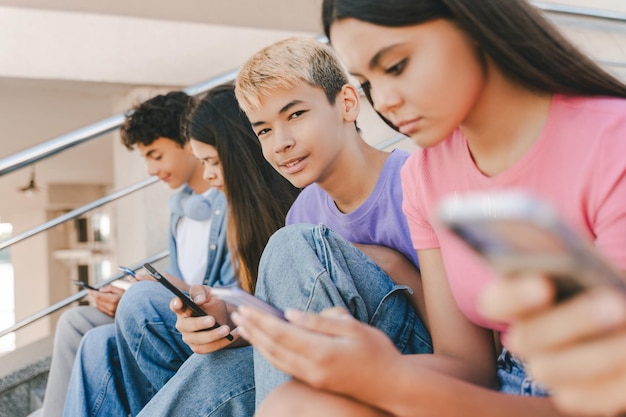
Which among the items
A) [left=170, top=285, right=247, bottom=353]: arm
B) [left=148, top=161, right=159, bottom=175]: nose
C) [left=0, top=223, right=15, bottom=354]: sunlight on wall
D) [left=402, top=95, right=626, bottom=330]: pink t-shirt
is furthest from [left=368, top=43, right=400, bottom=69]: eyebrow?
Result: [left=0, top=223, right=15, bottom=354]: sunlight on wall

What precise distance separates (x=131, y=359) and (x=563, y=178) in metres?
1.23

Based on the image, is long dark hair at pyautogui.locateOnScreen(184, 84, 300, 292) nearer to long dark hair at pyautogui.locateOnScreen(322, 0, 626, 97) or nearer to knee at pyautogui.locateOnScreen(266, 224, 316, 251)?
knee at pyautogui.locateOnScreen(266, 224, 316, 251)

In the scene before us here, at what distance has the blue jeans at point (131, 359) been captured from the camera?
5.58 feet

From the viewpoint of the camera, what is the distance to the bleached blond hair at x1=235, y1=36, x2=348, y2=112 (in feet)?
5.52

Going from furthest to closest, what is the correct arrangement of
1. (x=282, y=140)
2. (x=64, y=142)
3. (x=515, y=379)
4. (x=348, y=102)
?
1. (x=64, y=142)
2. (x=348, y=102)
3. (x=282, y=140)
4. (x=515, y=379)

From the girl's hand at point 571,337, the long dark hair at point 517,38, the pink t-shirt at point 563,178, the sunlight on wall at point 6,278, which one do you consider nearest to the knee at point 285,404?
the pink t-shirt at point 563,178

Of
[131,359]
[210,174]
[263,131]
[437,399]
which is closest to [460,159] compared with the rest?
[437,399]

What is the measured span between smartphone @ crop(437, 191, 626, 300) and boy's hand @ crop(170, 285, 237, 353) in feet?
3.10

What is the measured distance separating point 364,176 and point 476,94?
66 cm

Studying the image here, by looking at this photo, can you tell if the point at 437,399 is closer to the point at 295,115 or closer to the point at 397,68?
the point at 397,68

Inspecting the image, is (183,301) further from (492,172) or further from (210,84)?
(210,84)

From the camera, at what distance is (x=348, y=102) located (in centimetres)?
178

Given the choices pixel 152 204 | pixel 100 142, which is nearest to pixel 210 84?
pixel 152 204

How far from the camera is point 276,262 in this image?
1.20m
